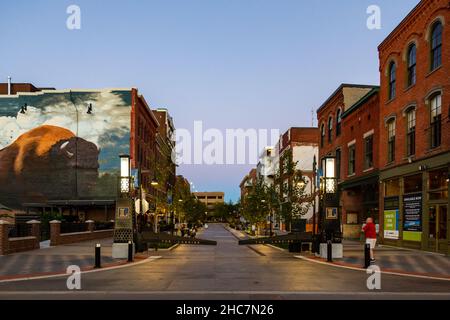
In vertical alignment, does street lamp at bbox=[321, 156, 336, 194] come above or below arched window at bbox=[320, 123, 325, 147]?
below

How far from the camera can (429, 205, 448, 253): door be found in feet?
82.9

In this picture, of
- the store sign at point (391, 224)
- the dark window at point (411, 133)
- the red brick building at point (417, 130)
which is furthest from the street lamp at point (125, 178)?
the store sign at point (391, 224)

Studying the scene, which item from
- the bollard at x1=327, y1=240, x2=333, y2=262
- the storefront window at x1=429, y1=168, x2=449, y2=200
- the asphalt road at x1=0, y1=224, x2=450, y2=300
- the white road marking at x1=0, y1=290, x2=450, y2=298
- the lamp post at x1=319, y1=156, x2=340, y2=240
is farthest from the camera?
the storefront window at x1=429, y1=168, x2=449, y2=200

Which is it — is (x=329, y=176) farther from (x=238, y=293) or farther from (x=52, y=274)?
(x=52, y=274)

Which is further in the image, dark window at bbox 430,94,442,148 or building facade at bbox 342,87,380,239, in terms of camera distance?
building facade at bbox 342,87,380,239

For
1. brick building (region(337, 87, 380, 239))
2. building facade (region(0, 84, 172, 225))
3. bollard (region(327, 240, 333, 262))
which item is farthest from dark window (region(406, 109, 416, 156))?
building facade (region(0, 84, 172, 225))

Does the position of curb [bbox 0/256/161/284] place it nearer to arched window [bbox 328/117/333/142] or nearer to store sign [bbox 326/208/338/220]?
store sign [bbox 326/208/338/220]

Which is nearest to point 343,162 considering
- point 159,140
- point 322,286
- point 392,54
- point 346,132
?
point 346,132

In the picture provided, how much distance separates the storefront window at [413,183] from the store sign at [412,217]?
1.41 feet

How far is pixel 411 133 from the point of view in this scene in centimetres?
2980

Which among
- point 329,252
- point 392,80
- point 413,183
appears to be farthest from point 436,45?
point 329,252

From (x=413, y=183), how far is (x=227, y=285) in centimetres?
1917

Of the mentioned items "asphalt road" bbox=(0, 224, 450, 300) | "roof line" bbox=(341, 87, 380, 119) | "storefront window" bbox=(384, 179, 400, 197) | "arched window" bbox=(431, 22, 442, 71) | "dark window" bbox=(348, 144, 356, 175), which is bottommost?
"asphalt road" bbox=(0, 224, 450, 300)

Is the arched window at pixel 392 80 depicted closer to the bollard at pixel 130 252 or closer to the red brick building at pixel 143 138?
the bollard at pixel 130 252
